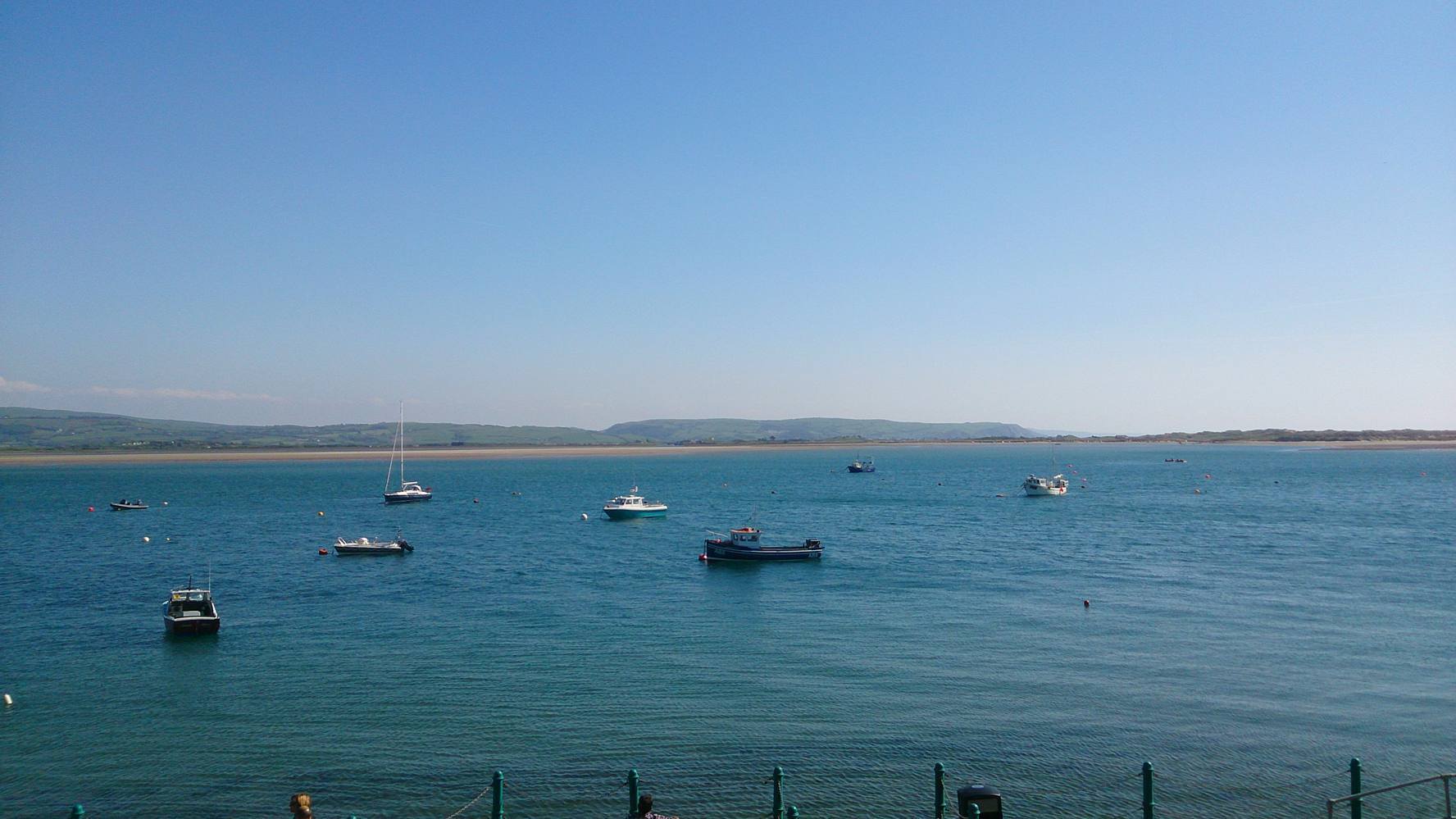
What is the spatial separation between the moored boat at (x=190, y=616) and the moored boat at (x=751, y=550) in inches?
1225

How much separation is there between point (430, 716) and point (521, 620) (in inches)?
573

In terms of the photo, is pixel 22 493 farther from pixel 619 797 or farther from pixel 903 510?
pixel 619 797

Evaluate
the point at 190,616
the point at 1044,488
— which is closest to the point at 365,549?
the point at 190,616

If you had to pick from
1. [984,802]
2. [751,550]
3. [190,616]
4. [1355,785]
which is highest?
[1355,785]

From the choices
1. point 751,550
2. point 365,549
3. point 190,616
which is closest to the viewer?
point 190,616

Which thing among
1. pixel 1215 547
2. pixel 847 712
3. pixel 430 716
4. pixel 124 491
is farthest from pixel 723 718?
pixel 124 491

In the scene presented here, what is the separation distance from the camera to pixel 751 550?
2499 inches

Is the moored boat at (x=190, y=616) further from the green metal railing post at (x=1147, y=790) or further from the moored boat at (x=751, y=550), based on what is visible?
the green metal railing post at (x=1147, y=790)

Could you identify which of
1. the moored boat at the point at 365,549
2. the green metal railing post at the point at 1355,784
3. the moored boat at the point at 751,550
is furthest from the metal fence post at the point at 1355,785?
the moored boat at the point at 365,549

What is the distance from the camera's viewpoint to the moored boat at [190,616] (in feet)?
129

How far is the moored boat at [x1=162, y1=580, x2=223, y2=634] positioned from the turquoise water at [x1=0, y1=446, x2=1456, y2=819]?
0.82 meters

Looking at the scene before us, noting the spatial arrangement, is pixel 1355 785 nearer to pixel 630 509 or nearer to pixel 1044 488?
pixel 630 509

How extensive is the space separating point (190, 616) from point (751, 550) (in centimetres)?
3374

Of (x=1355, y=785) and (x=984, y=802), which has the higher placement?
(x=1355, y=785)
